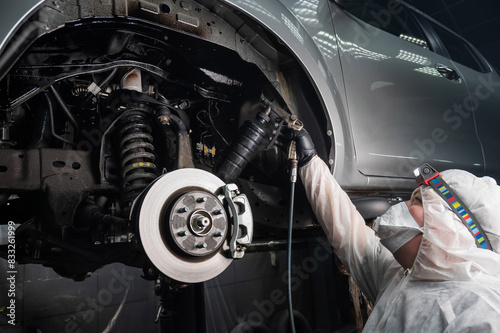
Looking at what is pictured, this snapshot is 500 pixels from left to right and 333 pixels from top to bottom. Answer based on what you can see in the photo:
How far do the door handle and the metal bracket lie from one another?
4.57ft

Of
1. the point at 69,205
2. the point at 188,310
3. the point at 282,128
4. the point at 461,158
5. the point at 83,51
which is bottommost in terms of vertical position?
the point at 188,310

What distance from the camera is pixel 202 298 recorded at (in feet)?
6.64

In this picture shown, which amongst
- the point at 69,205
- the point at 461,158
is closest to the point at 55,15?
the point at 69,205

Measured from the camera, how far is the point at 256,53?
1.14 metres

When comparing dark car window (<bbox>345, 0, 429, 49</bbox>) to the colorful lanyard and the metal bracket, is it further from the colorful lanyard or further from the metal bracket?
the metal bracket

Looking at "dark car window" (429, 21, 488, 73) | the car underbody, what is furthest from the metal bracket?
"dark car window" (429, 21, 488, 73)

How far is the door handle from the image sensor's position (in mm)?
1718

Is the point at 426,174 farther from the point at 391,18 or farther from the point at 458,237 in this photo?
the point at 391,18

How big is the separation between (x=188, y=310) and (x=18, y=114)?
1.50m

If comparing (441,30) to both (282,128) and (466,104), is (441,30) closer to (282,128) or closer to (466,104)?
(466,104)

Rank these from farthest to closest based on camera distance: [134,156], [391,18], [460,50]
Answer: [460,50] → [391,18] → [134,156]

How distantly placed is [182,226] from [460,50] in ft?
8.14

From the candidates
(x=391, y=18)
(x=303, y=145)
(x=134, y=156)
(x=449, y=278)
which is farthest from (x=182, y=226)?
(x=391, y=18)

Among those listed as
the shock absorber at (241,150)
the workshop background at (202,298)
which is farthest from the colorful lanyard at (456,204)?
the workshop background at (202,298)
